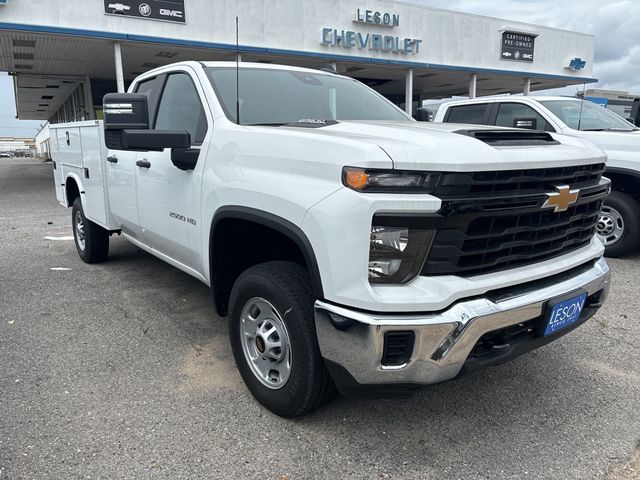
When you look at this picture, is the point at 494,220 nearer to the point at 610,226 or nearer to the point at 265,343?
the point at 265,343

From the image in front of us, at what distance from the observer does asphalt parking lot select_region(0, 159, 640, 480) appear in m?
2.38

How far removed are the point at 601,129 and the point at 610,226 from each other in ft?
4.10

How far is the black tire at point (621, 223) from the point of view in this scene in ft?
19.0

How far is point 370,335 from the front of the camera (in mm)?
2076

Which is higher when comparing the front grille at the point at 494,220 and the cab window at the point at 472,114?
the cab window at the point at 472,114

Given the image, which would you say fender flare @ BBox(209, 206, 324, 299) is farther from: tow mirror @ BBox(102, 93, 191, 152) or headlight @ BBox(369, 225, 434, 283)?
tow mirror @ BBox(102, 93, 191, 152)

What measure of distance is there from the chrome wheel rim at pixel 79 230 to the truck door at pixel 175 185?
2207mm

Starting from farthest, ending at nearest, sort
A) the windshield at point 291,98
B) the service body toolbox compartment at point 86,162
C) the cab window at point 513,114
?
1. the cab window at point 513,114
2. the service body toolbox compartment at point 86,162
3. the windshield at point 291,98

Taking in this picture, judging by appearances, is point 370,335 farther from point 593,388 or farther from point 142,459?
point 593,388

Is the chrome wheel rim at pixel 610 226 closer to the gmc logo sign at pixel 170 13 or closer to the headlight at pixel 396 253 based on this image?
the headlight at pixel 396 253

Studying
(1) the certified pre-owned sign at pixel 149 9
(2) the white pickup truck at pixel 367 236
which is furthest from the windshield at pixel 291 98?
(1) the certified pre-owned sign at pixel 149 9

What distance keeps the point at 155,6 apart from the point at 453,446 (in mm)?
15260

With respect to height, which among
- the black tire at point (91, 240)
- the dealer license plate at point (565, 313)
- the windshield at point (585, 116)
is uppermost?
the windshield at point (585, 116)

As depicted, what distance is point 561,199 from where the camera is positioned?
2479 millimetres
